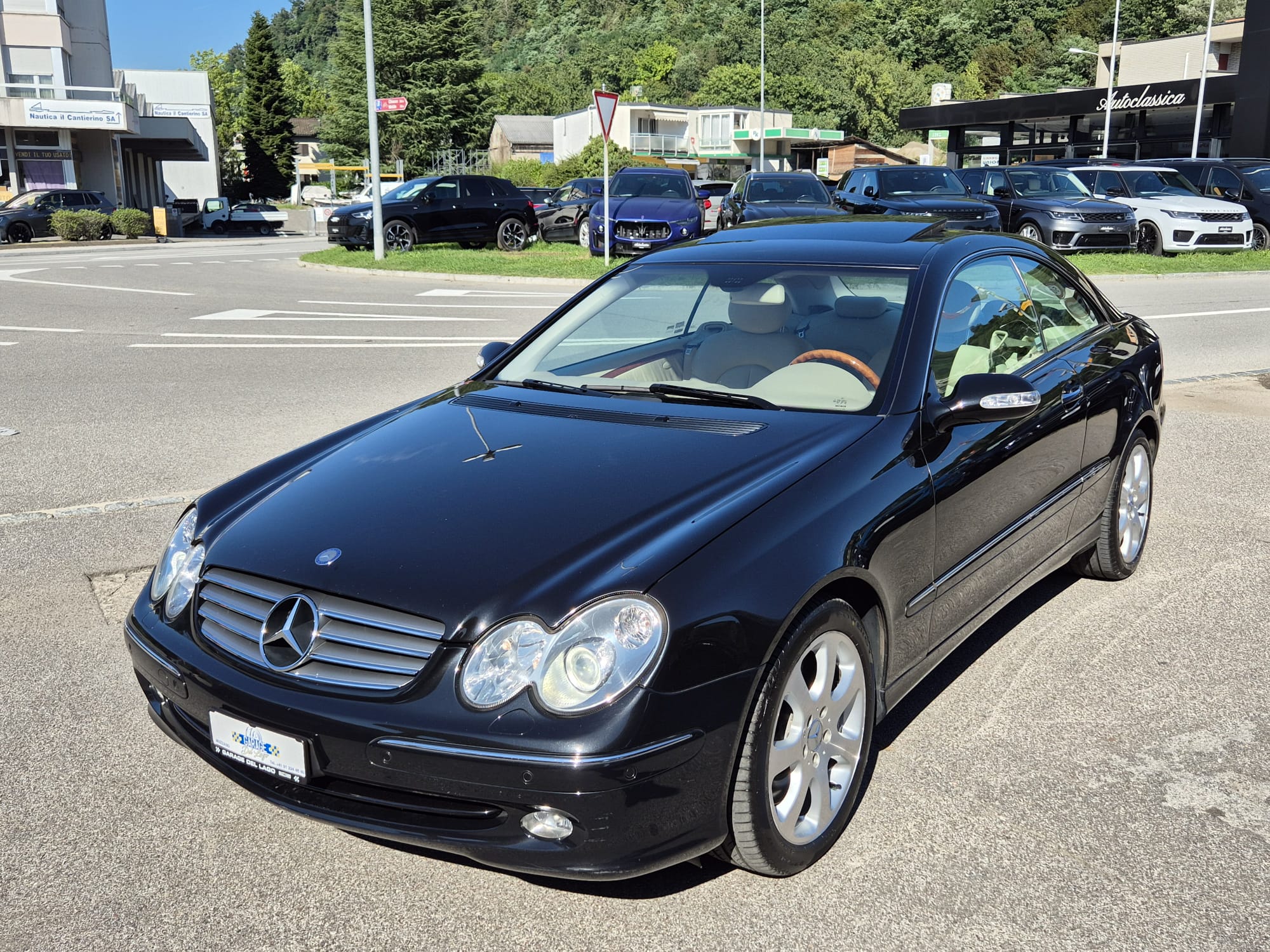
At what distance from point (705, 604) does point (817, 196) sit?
19.8 m

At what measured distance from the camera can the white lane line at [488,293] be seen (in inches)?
698

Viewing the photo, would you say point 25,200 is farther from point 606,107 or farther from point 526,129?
point 526,129

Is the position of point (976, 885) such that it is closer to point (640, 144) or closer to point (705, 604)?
point (705, 604)

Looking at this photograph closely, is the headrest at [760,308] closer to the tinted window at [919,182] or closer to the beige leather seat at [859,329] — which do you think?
the beige leather seat at [859,329]

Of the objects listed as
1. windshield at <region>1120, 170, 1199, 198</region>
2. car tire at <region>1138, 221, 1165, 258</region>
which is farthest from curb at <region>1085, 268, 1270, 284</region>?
windshield at <region>1120, 170, 1199, 198</region>

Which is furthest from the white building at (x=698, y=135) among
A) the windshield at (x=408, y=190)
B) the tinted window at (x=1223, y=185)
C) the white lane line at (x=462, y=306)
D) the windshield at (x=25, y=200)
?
the white lane line at (x=462, y=306)

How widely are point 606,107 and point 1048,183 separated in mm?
9522

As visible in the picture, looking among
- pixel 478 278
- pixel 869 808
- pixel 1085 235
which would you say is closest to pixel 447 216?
pixel 478 278

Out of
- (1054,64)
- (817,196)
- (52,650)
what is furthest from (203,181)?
(1054,64)

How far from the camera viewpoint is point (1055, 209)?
69.4 feet

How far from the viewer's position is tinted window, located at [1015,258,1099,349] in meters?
4.54

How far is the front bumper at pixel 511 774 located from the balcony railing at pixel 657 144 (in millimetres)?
96404

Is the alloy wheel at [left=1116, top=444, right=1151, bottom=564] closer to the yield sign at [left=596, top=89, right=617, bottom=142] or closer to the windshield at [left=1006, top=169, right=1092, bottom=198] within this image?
the yield sign at [left=596, top=89, right=617, bottom=142]

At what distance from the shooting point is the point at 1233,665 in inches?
168
